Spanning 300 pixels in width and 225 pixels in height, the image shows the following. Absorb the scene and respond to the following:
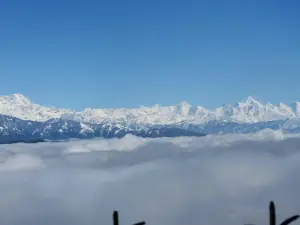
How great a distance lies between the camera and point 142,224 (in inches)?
545

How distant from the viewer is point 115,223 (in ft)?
45.9

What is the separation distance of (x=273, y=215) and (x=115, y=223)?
471 cm

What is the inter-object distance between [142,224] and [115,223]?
2.76 feet

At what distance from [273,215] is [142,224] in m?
3.87

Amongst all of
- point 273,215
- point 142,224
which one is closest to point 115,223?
point 142,224

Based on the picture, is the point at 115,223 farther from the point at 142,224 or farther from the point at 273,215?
the point at 273,215

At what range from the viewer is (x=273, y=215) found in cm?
1341
